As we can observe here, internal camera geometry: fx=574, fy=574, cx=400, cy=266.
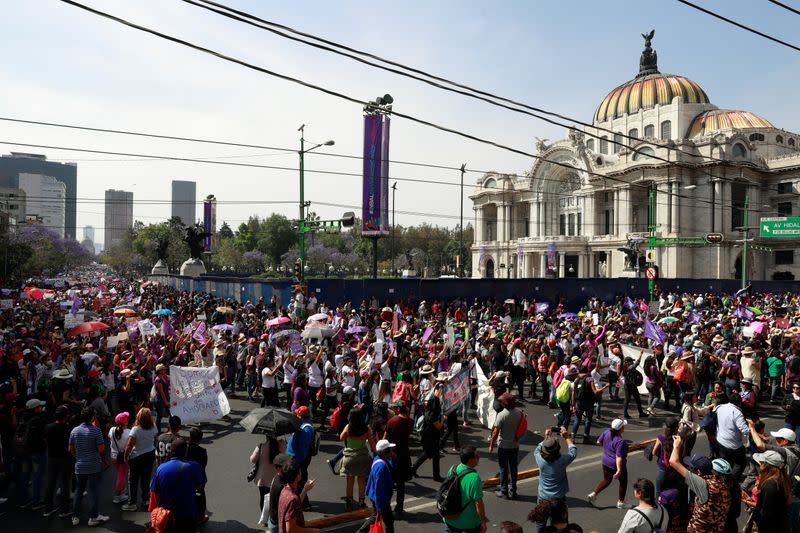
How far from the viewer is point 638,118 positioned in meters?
73.6

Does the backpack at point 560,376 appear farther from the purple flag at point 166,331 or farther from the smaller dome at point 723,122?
the smaller dome at point 723,122

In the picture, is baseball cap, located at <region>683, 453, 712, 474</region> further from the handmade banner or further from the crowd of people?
the handmade banner

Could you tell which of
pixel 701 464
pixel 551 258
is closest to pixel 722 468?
pixel 701 464

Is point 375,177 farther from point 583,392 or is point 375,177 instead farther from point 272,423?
point 272,423

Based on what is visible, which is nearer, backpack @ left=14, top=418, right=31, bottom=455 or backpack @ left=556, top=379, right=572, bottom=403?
backpack @ left=14, top=418, right=31, bottom=455

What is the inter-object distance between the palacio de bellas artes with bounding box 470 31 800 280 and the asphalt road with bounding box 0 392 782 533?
4700 centimetres

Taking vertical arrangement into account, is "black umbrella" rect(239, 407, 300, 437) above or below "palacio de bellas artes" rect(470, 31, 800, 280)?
below

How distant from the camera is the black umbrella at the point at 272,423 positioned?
24.0 ft

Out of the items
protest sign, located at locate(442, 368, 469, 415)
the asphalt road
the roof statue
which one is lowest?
the asphalt road

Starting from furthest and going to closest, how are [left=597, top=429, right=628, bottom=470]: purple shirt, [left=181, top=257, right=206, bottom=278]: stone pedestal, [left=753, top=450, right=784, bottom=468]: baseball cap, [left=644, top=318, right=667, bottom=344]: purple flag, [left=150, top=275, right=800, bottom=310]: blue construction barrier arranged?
1. [left=181, top=257, right=206, bottom=278]: stone pedestal
2. [left=150, top=275, right=800, bottom=310]: blue construction barrier
3. [left=644, top=318, right=667, bottom=344]: purple flag
4. [left=597, top=429, right=628, bottom=470]: purple shirt
5. [left=753, top=450, right=784, bottom=468]: baseball cap

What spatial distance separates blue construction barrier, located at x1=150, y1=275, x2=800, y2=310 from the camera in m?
29.1

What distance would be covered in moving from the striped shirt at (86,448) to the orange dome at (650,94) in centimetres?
7778

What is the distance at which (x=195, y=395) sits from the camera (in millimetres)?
11195

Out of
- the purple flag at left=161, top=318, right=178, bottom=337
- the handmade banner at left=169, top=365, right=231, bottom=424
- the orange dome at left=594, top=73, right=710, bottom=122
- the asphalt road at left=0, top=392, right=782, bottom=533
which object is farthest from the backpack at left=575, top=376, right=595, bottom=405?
the orange dome at left=594, top=73, right=710, bottom=122
